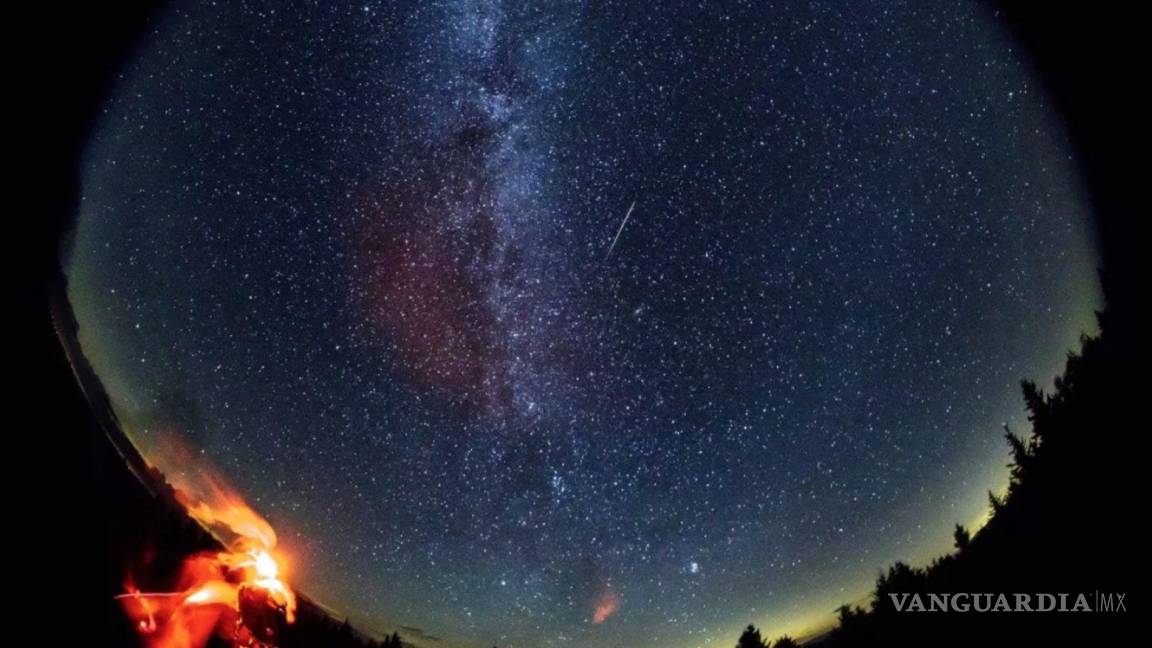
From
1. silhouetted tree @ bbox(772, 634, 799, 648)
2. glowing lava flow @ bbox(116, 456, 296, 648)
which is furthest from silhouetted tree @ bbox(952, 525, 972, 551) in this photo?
glowing lava flow @ bbox(116, 456, 296, 648)

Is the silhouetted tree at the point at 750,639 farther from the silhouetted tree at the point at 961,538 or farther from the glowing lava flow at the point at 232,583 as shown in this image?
the glowing lava flow at the point at 232,583

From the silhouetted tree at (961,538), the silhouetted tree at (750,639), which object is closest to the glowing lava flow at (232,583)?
the silhouetted tree at (750,639)

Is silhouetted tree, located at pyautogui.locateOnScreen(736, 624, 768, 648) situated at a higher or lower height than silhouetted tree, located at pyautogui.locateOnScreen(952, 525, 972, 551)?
lower

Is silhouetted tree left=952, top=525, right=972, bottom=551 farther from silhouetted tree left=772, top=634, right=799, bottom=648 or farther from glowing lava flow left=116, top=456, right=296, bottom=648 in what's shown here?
glowing lava flow left=116, top=456, right=296, bottom=648

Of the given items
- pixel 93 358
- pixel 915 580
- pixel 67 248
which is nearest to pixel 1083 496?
pixel 915 580

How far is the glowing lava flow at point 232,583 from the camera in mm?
7691

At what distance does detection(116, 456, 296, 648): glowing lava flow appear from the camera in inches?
303

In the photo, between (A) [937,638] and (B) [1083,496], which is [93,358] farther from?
(B) [1083,496]

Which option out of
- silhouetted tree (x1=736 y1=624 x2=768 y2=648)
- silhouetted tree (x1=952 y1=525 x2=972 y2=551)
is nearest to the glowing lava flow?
silhouetted tree (x1=736 y1=624 x2=768 y2=648)

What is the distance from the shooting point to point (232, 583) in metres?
8.20

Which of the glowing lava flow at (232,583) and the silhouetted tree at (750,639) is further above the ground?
the glowing lava flow at (232,583)

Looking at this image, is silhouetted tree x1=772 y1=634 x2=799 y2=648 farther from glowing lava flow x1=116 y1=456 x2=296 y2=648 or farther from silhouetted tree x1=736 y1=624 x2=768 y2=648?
glowing lava flow x1=116 y1=456 x2=296 y2=648

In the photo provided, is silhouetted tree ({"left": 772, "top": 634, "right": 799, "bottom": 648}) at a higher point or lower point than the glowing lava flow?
lower

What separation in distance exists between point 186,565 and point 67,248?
522 cm
